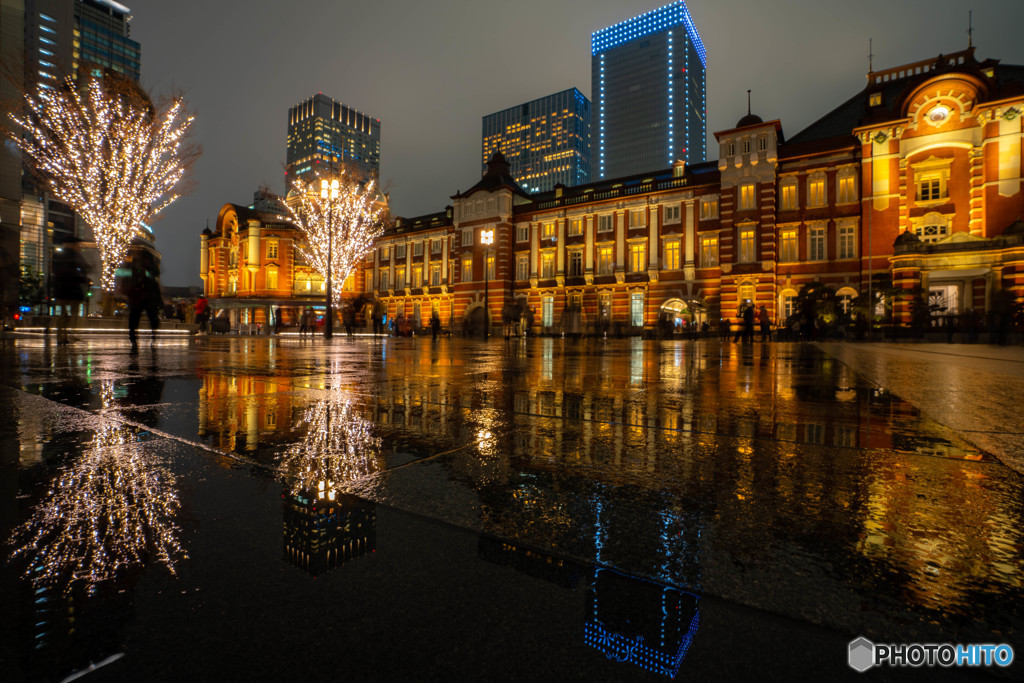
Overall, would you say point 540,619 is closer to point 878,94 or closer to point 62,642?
point 62,642

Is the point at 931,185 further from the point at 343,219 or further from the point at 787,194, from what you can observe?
the point at 343,219

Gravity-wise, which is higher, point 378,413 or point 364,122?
point 364,122

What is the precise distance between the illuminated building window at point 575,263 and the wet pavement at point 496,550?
3454 centimetres

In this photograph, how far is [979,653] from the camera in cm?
67

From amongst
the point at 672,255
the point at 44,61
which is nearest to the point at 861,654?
the point at 672,255

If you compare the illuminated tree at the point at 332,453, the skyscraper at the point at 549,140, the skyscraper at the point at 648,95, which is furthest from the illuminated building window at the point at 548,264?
the skyscraper at the point at 648,95

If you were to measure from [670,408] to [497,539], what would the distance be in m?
2.06

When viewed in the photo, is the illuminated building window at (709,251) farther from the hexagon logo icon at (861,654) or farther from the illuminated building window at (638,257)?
the hexagon logo icon at (861,654)

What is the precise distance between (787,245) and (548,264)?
16.5 metres

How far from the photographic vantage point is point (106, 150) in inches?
744

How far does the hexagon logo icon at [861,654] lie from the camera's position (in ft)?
2.08

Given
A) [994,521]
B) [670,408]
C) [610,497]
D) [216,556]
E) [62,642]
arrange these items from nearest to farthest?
[62,642], [216,556], [994,521], [610,497], [670,408]

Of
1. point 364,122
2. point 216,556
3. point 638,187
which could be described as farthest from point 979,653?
point 364,122

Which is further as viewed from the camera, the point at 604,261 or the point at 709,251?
the point at 604,261
